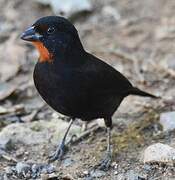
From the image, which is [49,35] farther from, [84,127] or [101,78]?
[84,127]

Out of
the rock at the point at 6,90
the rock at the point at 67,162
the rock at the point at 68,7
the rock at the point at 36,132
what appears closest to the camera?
the rock at the point at 67,162

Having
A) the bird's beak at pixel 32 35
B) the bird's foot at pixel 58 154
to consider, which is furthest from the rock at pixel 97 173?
the bird's beak at pixel 32 35

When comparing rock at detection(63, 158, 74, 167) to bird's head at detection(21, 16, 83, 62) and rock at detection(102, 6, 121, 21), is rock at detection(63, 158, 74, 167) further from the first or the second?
rock at detection(102, 6, 121, 21)

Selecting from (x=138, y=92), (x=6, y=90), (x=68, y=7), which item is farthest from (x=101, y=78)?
(x=68, y=7)

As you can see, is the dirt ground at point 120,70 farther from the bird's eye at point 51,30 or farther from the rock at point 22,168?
the bird's eye at point 51,30

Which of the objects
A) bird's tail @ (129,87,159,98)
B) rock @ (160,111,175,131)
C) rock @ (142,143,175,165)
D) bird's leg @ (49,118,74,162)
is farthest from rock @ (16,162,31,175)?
rock @ (160,111,175,131)

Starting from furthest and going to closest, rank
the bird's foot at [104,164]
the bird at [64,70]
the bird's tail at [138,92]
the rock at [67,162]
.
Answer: the bird's tail at [138,92] → the rock at [67,162] → the bird's foot at [104,164] → the bird at [64,70]

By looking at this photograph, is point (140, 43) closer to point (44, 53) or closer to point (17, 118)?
point (17, 118)
